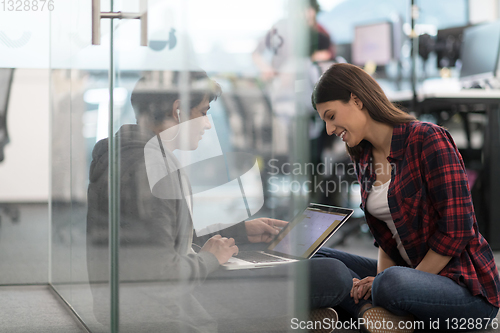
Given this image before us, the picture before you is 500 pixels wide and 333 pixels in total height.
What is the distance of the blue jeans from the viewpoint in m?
1.14

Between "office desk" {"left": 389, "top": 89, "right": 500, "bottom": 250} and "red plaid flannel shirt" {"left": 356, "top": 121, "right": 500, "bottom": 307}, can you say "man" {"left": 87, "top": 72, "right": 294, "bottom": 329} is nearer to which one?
"red plaid flannel shirt" {"left": 356, "top": 121, "right": 500, "bottom": 307}

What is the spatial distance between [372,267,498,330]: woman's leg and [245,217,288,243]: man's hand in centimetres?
45

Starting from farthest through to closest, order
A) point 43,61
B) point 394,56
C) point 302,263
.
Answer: point 394,56, point 43,61, point 302,263

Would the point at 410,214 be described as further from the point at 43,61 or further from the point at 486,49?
the point at 486,49

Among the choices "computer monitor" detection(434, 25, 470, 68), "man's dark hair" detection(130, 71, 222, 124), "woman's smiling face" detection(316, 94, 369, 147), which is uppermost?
"computer monitor" detection(434, 25, 470, 68)

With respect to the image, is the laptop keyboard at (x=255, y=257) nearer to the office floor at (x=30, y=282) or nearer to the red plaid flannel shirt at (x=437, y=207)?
the office floor at (x=30, y=282)

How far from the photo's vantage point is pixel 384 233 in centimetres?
136

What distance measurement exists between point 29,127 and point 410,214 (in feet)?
8.37

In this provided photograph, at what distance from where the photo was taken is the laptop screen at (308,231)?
847mm

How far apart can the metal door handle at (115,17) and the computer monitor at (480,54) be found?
7.94ft

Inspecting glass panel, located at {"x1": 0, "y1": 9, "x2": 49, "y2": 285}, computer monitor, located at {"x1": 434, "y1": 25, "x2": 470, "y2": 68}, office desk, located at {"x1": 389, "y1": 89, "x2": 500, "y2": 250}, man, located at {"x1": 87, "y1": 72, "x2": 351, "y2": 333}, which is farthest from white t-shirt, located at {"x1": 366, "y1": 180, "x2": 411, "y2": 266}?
computer monitor, located at {"x1": 434, "y1": 25, "x2": 470, "y2": 68}

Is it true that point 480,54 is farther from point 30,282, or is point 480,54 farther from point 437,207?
point 30,282

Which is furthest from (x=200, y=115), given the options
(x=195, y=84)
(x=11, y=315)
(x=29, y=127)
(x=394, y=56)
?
(x=394, y=56)

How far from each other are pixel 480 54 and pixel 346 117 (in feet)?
6.73
